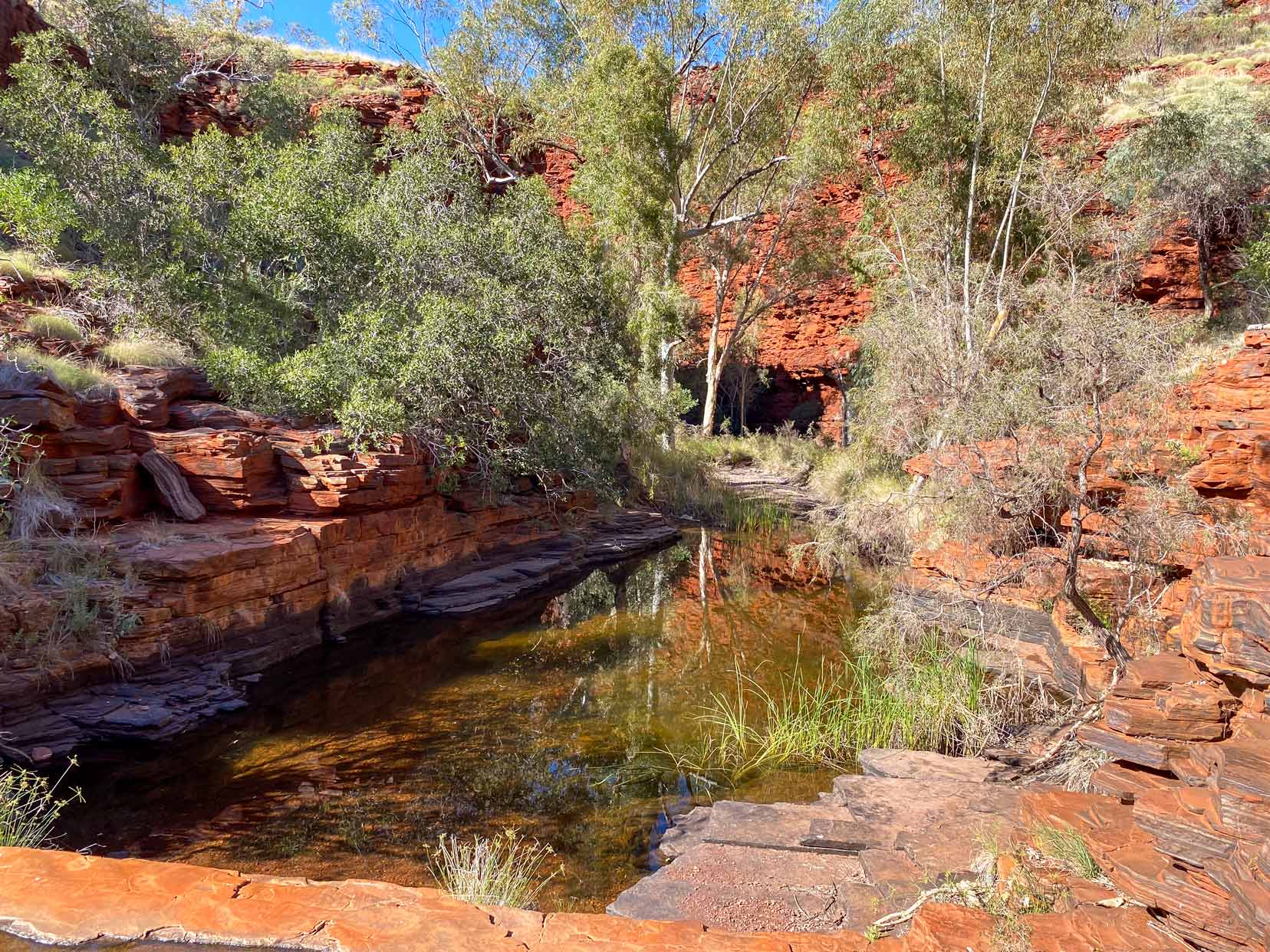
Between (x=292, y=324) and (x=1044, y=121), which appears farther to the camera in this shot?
(x=1044, y=121)

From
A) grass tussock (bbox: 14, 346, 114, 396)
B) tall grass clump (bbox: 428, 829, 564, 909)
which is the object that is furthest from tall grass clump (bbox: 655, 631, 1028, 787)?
grass tussock (bbox: 14, 346, 114, 396)

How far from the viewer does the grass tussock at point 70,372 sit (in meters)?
8.05

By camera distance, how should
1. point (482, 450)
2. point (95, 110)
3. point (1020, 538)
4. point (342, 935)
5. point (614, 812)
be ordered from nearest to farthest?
point (342, 935) < point (614, 812) < point (1020, 538) < point (482, 450) < point (95, 110)

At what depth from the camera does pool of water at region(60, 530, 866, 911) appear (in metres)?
4.86

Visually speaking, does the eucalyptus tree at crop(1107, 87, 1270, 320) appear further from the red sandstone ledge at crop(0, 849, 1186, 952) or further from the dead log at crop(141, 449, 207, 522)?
the dead log at crop(141, 449, 207, 522)

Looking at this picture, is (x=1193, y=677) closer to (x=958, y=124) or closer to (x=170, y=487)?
(x=170, y=487)

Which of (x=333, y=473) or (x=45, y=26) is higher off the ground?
(x=45, y=26)

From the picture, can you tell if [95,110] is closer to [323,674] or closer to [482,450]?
[482,450]

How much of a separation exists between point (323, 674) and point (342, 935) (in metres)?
6.02

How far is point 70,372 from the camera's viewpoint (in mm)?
8414

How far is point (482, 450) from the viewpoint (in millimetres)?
11766

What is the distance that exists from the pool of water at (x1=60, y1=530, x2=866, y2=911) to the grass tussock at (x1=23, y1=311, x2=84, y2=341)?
5.47 metres

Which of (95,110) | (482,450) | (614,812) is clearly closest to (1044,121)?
(482,450)

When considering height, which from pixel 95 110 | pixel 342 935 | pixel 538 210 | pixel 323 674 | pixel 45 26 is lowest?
pixel 323 674
